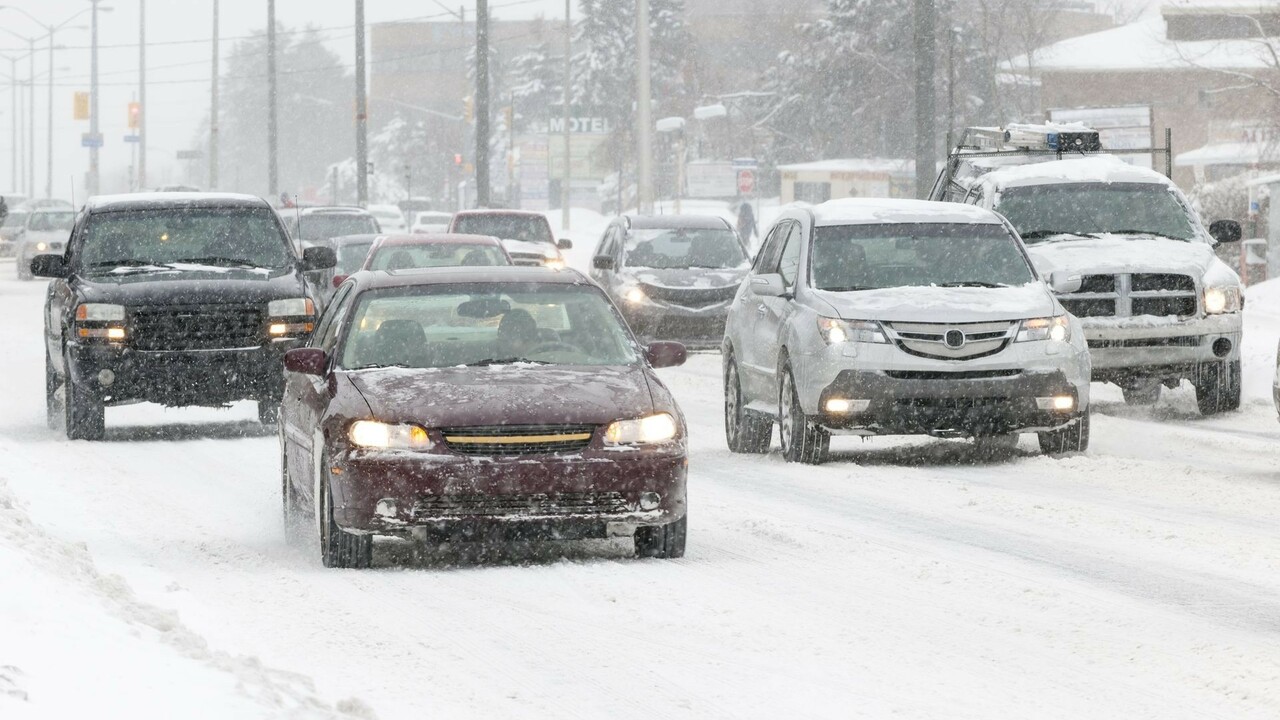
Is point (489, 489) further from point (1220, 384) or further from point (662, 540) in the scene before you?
point (1220, 384)

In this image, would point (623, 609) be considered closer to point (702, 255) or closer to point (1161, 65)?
point (702, 255)

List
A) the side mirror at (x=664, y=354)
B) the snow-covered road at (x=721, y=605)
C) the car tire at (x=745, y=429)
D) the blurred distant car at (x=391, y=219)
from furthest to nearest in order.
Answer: the blurred distant car at (x=391, y=219) < the car tire at (x=745, y=429) < the side mirror at (x=664, y=354) < the snow-covered road at (x=721, y=605)

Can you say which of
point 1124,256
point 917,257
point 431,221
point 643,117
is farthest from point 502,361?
point 431,221

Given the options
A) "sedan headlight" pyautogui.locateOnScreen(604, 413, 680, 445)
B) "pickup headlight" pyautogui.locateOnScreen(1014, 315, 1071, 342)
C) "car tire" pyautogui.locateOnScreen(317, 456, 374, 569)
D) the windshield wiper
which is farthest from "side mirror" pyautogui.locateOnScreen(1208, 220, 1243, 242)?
"car tire" pyautogui.locateOnScreen(317, 456, 374, 569)

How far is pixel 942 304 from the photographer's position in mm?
13547

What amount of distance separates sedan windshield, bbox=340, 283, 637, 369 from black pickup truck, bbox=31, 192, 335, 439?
566 cm

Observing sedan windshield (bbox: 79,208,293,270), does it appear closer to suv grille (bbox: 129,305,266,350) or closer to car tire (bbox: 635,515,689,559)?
suv grille (bbox: 129,305,266,350)

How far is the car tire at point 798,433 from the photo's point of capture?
1373 cm

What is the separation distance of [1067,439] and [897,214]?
1923 millimetres

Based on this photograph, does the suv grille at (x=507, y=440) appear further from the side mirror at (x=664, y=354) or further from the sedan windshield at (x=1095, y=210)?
the sedan windshield at (x=1095, y=210)

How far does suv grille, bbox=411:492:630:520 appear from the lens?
29.8ft

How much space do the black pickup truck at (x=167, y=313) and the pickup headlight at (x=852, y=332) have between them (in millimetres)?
4454

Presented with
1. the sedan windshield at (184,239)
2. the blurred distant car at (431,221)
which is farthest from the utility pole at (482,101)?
the sedan windshield at (184,239)

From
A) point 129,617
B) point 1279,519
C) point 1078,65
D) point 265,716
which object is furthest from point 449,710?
point 1078,65
